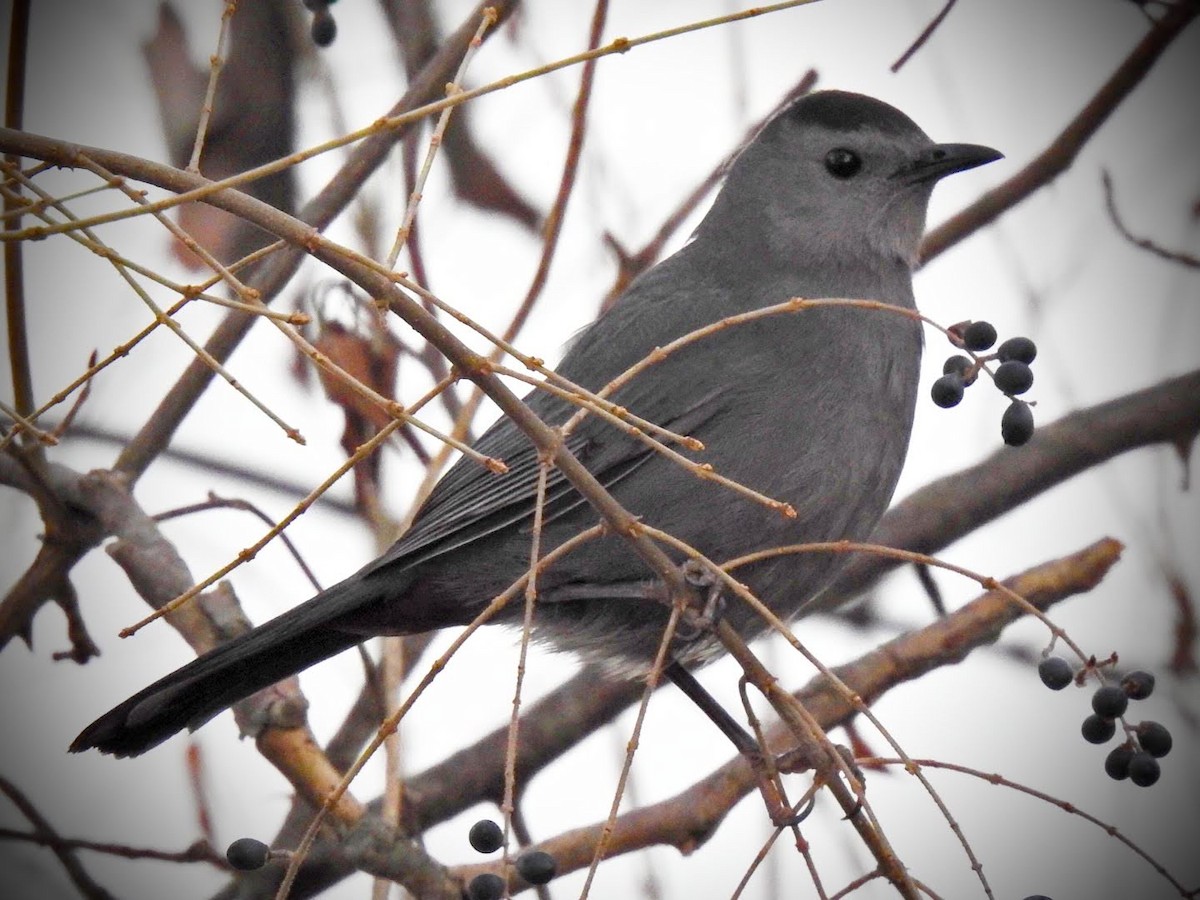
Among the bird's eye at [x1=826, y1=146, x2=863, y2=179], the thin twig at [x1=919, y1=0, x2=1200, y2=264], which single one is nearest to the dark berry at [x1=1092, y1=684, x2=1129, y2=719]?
the thin twig at [x1=919, y1=0, x2=1200, y2=264]

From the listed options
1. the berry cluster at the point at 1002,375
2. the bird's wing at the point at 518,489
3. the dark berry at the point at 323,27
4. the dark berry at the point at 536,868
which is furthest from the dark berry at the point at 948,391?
the dark berry at the point at 323,27

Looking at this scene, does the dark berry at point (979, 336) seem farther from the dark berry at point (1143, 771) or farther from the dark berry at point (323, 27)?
the dark berry at point (323, 27)

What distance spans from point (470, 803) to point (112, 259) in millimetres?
2364

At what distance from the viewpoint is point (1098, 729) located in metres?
2.64

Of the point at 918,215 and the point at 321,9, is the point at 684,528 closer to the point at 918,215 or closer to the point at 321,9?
the point at 918,215

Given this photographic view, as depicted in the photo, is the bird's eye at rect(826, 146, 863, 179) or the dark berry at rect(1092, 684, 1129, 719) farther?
the bird's eye at rect(826, 146, 863, 179)

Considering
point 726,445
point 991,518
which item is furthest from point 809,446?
point 991,518

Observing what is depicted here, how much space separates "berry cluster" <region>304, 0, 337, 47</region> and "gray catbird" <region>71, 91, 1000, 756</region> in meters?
1.06

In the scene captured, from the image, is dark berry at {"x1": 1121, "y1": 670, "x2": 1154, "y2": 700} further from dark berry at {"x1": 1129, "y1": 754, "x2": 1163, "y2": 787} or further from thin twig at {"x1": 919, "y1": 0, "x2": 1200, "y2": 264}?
thin twig at {"x1": 919, "y1": 0, "x2": 1200, "y2": 264}

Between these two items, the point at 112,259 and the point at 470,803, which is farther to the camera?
the point at 470,803

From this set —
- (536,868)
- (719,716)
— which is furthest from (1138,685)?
(719,716)

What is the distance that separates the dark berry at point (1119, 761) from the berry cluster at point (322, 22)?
8.46ft

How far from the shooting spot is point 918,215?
4117 millimetres

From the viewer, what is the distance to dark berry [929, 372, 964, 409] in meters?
2.86
